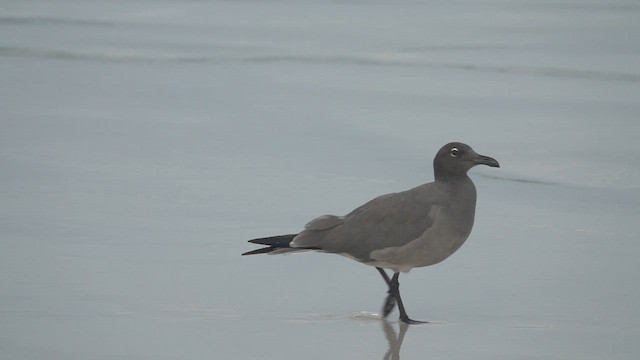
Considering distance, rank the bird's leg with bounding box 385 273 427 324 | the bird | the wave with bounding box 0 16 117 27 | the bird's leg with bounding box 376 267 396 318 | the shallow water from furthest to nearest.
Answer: the wave with bounding box 0 16 117 27
the bird
the bird's leg with bounding box 376 267 396 318
the bird's leg with bounding box 385 273 427 324
the shallow water

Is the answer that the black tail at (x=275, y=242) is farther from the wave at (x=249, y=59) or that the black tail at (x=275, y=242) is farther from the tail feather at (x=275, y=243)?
the wave at (x=249, y=59)

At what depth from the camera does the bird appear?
17.1ft

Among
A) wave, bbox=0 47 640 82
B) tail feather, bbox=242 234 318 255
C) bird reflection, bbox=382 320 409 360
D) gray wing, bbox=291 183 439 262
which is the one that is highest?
wave, bbox=0 47 640 82

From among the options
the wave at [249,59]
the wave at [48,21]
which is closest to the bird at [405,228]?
the wave at [249,59]

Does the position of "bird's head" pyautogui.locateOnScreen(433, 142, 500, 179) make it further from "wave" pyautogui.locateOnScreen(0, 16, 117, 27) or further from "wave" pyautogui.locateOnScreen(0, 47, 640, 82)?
"wave" pyautogui.locateOnScreen(0, 16, 117, 27)

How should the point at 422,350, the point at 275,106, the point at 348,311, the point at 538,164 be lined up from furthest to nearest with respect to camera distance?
the point at 275,106 < the point at 538,164 < the point at 348,311 < the point at 422,350

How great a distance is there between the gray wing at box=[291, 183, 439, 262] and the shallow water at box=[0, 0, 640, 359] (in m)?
0.21

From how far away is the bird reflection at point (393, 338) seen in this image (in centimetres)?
454

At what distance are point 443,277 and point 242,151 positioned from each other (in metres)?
2.44

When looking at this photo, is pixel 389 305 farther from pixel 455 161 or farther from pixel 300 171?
pixel 300 171

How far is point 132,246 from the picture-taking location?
5.84 meters

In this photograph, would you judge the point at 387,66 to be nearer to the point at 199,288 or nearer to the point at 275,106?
the point at 275,106

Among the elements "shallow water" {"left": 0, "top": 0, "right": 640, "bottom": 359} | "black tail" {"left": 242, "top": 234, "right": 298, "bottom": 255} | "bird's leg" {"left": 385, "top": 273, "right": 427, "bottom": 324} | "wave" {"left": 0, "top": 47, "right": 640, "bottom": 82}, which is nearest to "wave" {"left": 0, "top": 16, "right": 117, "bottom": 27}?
"shallow water" {"left": 0, "top": 0, "right": 640, "bottom": 359}

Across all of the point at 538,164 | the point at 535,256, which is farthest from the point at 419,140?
the point at 535,256
